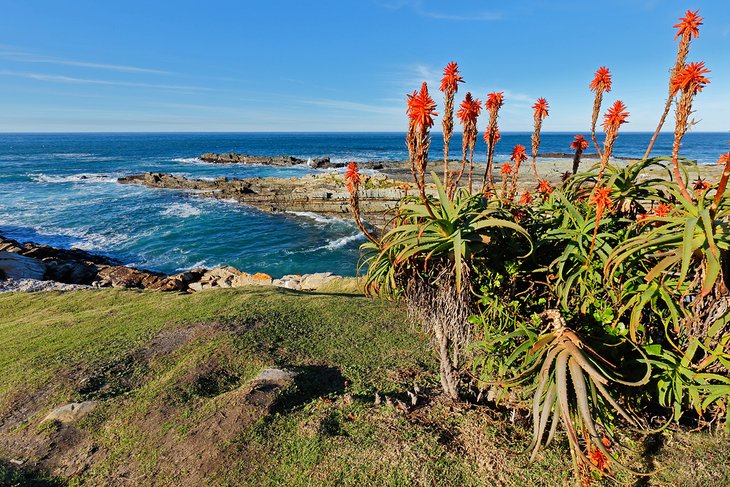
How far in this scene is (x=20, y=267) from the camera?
16453 mm

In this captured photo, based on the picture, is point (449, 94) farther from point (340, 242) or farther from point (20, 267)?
point (340, 242)

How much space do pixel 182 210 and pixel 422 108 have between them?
36.1 metres

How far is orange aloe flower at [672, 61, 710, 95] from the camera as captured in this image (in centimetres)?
292

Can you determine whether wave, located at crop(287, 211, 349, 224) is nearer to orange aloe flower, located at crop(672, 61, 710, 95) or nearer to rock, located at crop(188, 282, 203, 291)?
rock, located at crop(188, 282, 203, 291)

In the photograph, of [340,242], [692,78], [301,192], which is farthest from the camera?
[301,192]

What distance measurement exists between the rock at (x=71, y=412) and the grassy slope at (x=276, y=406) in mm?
191

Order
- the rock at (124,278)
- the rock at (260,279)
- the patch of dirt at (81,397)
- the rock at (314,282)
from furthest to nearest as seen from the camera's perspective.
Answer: the rock at (260,279)
the rock at (124,278)
the rock at (314,282)
the patch of dirt at (81,397)

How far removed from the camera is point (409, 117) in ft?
11.5

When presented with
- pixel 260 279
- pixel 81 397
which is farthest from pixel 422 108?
pixel 260 279

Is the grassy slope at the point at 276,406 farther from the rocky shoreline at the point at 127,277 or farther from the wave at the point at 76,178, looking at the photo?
the wave at the point at 76,178

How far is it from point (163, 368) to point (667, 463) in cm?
800

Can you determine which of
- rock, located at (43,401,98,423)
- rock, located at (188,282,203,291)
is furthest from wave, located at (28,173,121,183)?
rock, located at (43,401,98,423)

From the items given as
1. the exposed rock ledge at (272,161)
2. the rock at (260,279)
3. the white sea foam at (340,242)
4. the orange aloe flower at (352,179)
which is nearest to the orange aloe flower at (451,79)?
the orange aloe flower at (352,179)

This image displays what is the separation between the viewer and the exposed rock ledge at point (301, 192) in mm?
35438
